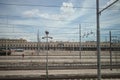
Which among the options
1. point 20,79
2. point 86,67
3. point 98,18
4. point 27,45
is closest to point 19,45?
point 27,45

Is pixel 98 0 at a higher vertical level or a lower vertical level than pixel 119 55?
higher

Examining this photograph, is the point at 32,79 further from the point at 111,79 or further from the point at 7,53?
the point at 7,53

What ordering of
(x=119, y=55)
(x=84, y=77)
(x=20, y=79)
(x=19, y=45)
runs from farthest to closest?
(x=19, y=45) → (x=119, y=55) → (x=84, y=77) → (x=20, y=79)

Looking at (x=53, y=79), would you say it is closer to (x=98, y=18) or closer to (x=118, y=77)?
(x=118, y=77)

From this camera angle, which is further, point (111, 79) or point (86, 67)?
point (86, 67)

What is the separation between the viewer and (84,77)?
61.7ft

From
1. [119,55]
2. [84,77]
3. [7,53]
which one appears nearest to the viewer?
[84,77]

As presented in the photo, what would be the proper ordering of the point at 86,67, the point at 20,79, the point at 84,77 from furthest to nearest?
the point at 86,67, the point at 84,77, the point at 20,79

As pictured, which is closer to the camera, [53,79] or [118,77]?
[53,79]

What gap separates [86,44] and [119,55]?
59172 millimetres

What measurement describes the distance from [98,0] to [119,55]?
112 ft

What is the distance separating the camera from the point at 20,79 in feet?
57.5

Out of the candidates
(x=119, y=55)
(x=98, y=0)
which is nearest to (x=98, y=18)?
(x=98, y=0)

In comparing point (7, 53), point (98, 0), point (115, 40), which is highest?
point (98, 0)
